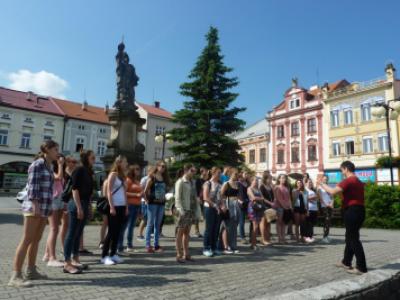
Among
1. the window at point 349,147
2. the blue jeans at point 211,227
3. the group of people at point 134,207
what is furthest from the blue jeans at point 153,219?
the window at point 349,147

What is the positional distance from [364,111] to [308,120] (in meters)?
6.59

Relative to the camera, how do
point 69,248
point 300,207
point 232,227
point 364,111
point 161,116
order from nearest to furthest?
point 69,248, point 232,227, point 300,207, point 364,111, point 161,116

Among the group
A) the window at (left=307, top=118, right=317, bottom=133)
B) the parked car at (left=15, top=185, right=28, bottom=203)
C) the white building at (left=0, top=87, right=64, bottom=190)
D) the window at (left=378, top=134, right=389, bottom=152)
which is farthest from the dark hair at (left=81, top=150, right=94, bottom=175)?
the white building at (left=0, top=87, right=64, bottom=190)

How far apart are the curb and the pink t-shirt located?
4.55 metres

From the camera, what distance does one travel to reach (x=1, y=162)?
38.7 metres

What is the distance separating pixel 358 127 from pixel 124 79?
91.3 feet

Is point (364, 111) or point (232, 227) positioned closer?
point (232, 227)

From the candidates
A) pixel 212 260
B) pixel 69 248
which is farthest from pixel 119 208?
pixel 212 260

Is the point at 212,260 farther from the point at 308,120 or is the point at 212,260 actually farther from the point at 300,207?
the point at 308,120

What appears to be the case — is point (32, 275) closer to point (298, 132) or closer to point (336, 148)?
point (336, 148)

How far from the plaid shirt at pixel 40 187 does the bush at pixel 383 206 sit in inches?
525

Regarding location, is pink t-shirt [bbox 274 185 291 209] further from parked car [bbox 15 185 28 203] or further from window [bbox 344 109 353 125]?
window [bbox 344 109 353 125]

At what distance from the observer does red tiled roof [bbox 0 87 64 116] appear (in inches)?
1610

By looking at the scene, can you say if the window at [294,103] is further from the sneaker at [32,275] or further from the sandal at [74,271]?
the sneaker at [32,275]
